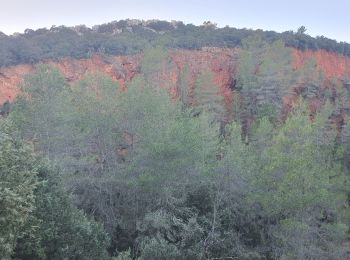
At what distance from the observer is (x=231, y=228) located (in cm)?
2212

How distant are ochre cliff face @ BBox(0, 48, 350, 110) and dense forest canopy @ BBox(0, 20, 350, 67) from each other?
2.03 metres

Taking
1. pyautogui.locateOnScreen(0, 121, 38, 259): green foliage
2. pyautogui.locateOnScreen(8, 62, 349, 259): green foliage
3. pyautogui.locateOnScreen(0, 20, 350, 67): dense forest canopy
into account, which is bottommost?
pyautogui.locateOnScreen(8, 62, 349, 259): green foliage

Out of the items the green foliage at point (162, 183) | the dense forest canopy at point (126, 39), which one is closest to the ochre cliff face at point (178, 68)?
the dense forest canopy at point (126, 39)

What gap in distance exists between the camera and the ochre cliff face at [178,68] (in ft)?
158

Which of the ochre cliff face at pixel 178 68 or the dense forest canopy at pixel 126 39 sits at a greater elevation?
the dense forest canopy at pixel 126 39

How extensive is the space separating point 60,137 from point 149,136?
5.54 metres

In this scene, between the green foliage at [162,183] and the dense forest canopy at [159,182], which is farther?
the green foliage at [162,183]

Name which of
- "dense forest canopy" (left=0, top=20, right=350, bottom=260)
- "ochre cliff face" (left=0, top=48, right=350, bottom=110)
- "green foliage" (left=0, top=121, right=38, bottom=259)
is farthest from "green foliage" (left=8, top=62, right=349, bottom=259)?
"ochre cliff face" (left=0, top=48, right=350, bottom=110)

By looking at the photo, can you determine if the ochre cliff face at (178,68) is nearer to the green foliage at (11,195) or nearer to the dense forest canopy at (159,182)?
the dense forest canopy at (159,182)

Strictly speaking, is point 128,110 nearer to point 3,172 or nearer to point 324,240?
point 324,240

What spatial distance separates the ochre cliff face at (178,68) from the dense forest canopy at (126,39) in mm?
2034

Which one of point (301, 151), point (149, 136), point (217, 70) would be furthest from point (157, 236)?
point (217, 70)

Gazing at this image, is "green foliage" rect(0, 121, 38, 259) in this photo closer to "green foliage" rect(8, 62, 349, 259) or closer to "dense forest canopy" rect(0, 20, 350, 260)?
"dense forest canopy" rect(0, 20, 350, 260)

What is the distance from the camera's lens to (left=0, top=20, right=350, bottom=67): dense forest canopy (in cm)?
5797
